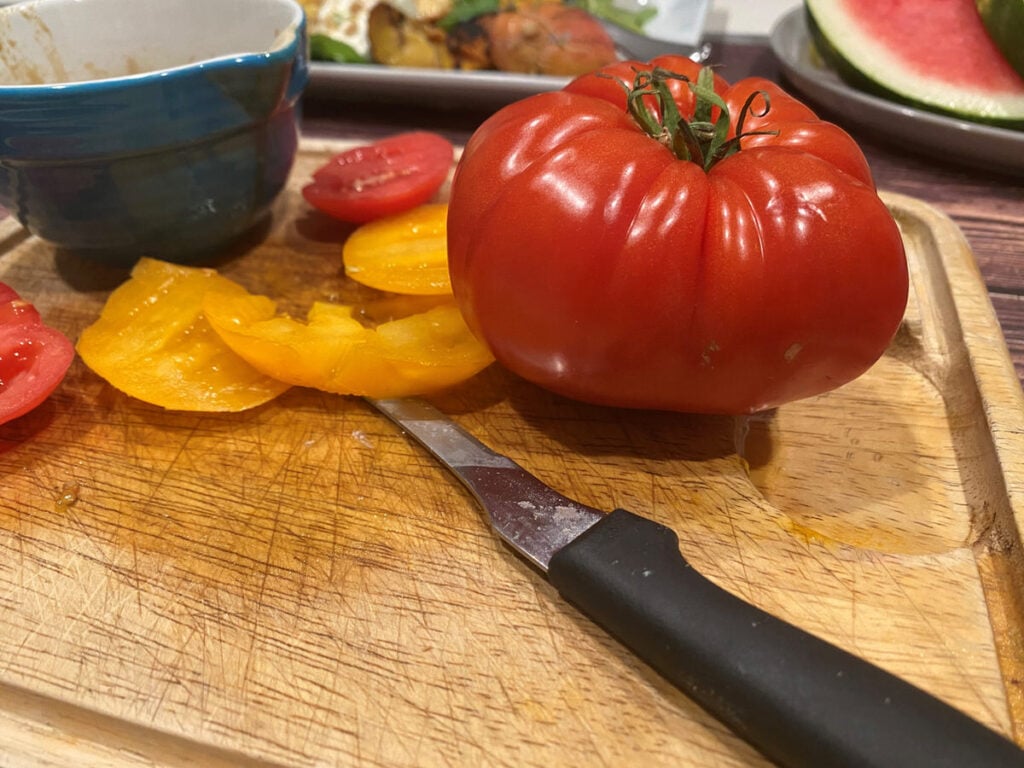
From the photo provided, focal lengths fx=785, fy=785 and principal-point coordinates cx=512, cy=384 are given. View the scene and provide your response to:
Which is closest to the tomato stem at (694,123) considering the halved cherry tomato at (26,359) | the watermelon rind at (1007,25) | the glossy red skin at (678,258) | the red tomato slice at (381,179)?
the glossy red skin at (678,258)

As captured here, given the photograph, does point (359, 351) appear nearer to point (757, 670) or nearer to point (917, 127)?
point (757, 670)

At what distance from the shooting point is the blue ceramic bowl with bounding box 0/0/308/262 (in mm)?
977

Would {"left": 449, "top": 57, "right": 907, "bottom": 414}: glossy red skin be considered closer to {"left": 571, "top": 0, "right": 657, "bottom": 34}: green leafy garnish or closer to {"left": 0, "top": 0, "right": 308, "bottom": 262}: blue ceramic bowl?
{"left": 0, "top": 0, "right": 308, "bottom": 262}: blue ceramic bowl

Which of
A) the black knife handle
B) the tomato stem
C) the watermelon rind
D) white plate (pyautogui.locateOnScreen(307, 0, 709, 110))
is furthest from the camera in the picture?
white plate (pyautogui.locateOnScreen(307, 0, 709, 110))

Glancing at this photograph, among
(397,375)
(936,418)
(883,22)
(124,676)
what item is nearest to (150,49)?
(397,375)

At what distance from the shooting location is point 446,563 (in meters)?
0.78

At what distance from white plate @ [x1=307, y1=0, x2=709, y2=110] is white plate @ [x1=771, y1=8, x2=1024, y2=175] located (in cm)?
57

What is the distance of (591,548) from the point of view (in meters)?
0.69

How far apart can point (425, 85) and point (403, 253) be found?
31.0 inches

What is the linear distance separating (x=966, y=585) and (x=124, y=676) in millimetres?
775

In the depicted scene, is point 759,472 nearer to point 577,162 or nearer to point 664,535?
point 664,535

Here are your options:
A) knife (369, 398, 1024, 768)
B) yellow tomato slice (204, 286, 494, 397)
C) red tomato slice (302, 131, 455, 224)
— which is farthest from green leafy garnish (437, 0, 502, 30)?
knife (369, 398, 1024, 768)

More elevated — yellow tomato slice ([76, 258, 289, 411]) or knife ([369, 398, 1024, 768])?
knife ([369, 398, 1024, 768])

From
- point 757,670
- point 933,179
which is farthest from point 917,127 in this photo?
point 757,670
